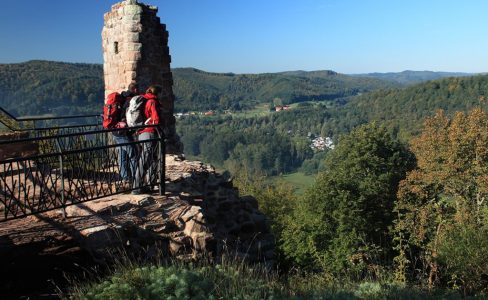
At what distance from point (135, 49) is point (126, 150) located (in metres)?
4.01

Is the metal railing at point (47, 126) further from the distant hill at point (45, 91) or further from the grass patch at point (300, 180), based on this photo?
the grass patch at point (300, 180)

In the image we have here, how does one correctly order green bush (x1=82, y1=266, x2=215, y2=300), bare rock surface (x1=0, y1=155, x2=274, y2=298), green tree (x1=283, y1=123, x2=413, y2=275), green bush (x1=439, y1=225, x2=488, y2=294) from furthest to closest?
green tree (x1=283, y1=123, x2=413, y2=275) < green bush (x1=439, y1=225, x2=488, y2=294) < bare rock surface (x1=0, y1=155, x2=274, y2=298) < green bush (x1=82, y1=266, x2=215, y2=300)

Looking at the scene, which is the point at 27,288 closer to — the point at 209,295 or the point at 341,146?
the point at 209,295

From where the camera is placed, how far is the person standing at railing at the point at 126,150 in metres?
6.55

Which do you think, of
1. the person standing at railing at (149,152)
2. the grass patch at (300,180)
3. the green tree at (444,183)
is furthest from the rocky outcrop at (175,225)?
the grass patch at (300,180)

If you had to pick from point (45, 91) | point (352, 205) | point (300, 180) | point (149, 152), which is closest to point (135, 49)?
point (149, 152)

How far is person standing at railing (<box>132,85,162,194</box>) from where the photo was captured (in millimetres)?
6469

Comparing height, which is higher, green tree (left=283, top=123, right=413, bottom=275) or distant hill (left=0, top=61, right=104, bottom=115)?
distant hill (left=0, top=61, right=104, bottom=115)

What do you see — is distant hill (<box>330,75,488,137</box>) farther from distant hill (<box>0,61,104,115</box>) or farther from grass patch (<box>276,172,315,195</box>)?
distant hill (<box>0,61,104,115</box>)

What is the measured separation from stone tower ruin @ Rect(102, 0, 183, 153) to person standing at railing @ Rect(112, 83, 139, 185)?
84.7 inches

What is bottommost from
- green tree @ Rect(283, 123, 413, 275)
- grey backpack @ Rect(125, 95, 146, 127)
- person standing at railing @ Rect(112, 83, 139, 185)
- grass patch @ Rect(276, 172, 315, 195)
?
grass patch @ Rect(276, 172, 315, 195)

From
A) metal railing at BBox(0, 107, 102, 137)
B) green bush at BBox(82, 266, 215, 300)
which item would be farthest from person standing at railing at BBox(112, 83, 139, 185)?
green bush at BBox(82, 266, 215, 300)

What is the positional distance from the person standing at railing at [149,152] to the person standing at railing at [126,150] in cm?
13

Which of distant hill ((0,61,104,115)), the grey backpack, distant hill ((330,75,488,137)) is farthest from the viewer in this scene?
distant hill ((330,75,488,137))
